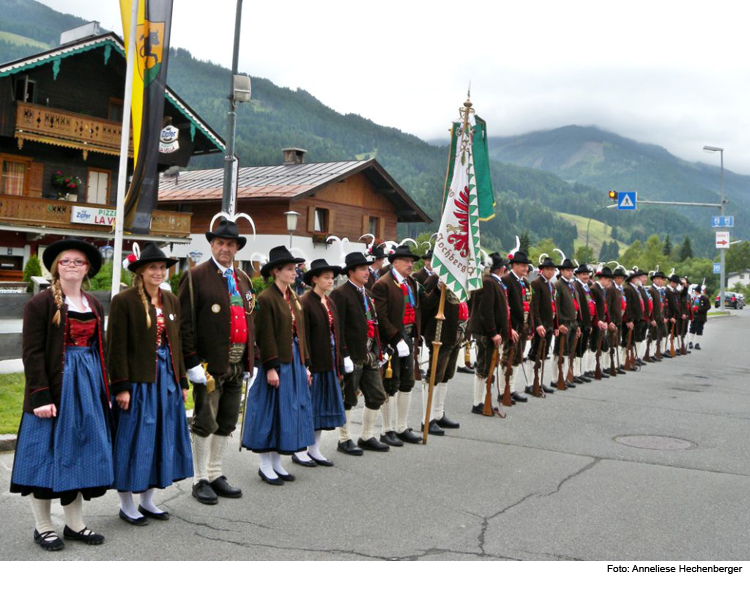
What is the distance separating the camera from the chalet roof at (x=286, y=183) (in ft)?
117

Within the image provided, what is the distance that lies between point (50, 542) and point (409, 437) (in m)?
4.43

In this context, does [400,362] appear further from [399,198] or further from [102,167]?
[399,198]

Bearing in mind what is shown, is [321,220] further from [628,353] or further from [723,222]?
[628,353]

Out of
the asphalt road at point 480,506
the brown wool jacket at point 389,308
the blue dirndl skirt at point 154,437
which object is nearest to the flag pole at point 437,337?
the asphalt road at point 480,506

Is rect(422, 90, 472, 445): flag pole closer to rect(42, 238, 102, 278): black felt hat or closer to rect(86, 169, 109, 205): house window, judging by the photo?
rect(42, 238, 102, 278): black felt hat

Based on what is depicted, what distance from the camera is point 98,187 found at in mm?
30703

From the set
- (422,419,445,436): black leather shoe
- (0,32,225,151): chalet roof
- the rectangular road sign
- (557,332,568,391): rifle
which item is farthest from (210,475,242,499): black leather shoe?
the rectangular road sign

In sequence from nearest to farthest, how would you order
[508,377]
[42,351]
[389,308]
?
[42,351], [389,308], [508,377]

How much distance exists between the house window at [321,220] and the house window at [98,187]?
34.6 feet

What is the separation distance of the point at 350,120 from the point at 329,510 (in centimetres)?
17198

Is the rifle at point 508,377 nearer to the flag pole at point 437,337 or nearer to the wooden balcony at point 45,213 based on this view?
the flag pole at point 437,337

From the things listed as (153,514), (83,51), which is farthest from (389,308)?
(83,51)

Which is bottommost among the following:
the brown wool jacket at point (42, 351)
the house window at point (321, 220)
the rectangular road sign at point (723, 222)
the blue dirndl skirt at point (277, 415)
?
the blue dirndl skirt at point (277, 415)

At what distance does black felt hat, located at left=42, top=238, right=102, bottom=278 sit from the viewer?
4816 mm
